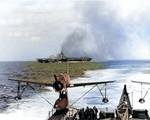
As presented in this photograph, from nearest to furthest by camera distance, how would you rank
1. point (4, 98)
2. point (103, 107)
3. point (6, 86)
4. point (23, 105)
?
point (103, 107) < point (23, 105) < point (4, 98) < point (6, 86)

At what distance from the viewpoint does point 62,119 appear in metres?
26.6

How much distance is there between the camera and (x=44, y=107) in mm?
50438

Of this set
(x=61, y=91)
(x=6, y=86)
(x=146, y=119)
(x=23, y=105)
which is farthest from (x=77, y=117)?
(x=6, y=86)

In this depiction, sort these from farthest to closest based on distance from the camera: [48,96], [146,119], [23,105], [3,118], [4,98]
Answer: [4,98] → [48,96] → [23,105] → [3,118] → [146,119]

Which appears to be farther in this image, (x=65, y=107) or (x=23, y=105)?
(x=23, y=105)

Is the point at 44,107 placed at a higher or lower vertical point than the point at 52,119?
lower

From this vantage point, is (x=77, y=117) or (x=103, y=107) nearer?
(x=77, y=117)

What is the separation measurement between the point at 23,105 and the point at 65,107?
1025 inches

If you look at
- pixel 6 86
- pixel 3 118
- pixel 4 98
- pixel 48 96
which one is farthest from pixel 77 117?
pixel 6 86

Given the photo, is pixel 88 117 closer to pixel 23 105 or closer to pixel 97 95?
pixel 23 105

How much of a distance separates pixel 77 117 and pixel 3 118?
771 inches

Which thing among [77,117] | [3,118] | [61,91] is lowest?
[3,118]

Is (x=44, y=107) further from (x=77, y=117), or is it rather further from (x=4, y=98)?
(x=77, y=117)

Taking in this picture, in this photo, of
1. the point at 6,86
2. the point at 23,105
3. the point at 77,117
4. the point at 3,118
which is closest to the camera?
the point at 77,117
